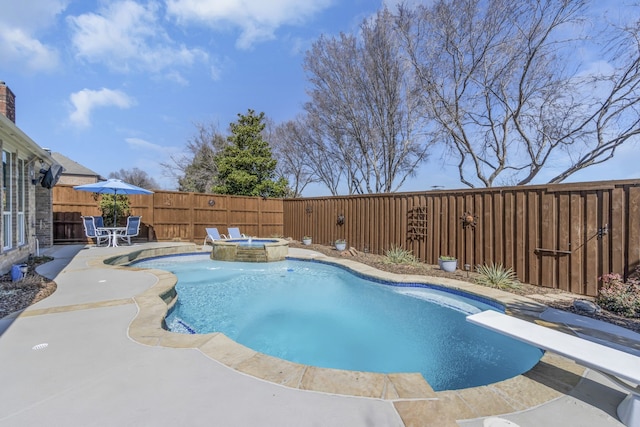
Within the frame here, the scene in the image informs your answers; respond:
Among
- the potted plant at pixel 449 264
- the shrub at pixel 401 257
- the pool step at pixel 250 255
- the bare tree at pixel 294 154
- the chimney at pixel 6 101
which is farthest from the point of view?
the bare tree at pixel 294 154

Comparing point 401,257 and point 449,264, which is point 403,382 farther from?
point 401,257

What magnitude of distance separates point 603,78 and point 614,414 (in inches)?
407

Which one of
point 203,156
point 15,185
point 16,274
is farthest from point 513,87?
point 203,156

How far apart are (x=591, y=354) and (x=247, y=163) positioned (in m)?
16.2

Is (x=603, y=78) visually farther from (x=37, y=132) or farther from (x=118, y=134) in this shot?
(x=37, y=132)

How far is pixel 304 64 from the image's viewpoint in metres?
15.1

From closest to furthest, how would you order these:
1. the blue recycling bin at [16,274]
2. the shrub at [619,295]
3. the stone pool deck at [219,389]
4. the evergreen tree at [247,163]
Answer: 1. the stone pool deck at [219,389]
2. the shrub at [619,295]
3. the blue recycling bin at [16,274]
4. the evergreen tree at [247,163]

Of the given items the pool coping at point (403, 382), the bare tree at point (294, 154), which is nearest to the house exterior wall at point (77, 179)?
the bare tree at point (294, 154)

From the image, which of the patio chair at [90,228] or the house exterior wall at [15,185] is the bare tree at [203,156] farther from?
the house exterior wall at [15,185]

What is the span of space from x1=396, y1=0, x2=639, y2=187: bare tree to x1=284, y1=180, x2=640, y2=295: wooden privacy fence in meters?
5.54

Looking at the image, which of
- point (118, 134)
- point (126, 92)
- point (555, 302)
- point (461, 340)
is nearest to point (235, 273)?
point (461, 340)

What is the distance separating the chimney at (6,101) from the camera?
6.44 metres

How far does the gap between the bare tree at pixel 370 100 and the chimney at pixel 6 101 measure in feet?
38.2

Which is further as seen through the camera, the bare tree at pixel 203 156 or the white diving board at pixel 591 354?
the bare tree at pixel 203 156
